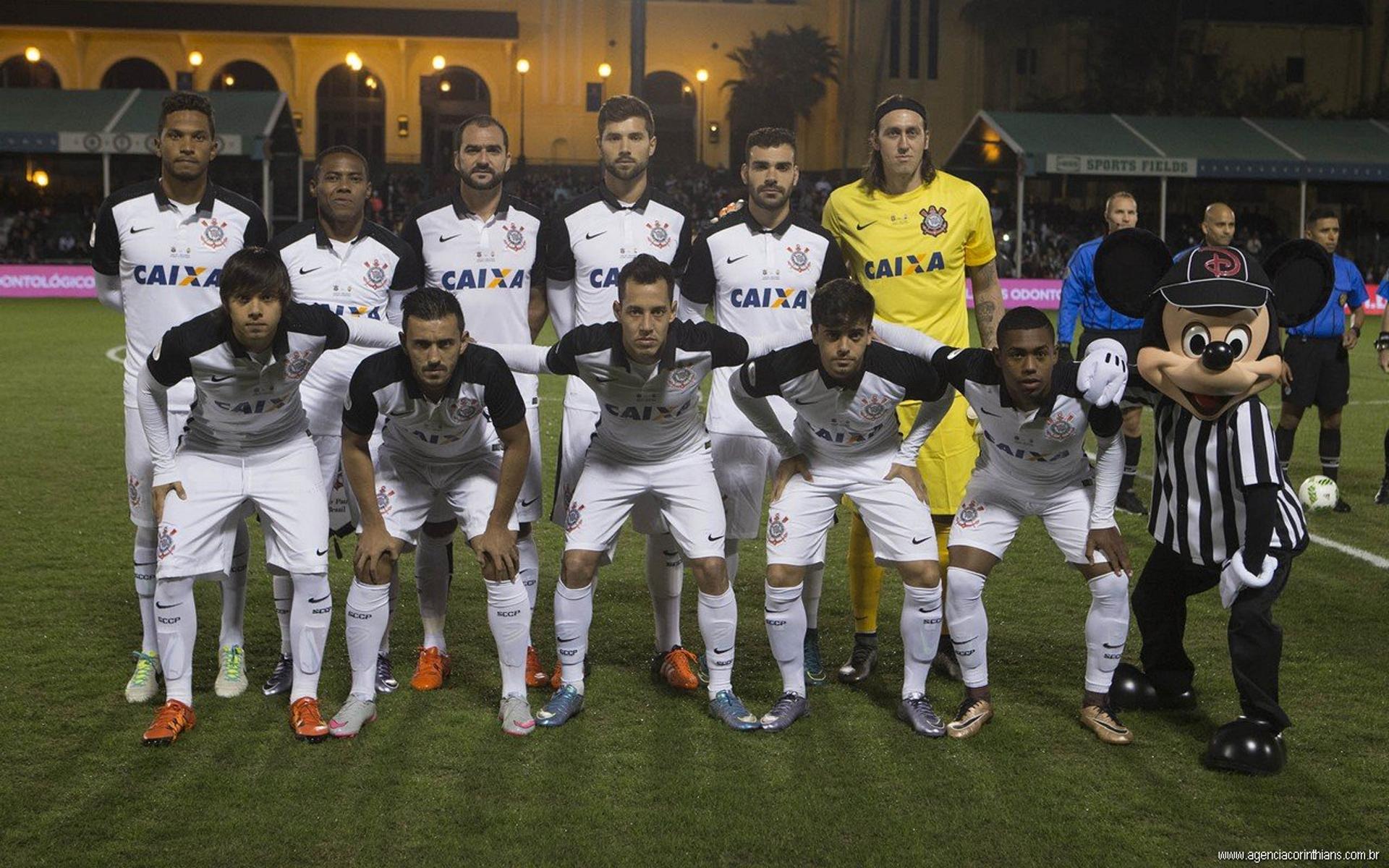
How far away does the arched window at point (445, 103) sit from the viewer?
4922cm

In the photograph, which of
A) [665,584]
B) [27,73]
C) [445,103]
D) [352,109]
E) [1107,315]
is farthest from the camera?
[445,103]

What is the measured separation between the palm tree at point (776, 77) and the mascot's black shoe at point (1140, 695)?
4545 cm

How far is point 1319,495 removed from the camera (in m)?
9.59

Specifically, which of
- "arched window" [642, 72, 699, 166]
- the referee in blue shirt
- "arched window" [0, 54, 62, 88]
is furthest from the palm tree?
the referee in blue shirt

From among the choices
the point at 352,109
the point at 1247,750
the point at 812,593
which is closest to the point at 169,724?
the point at 812,593

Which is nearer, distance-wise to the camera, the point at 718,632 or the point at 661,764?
the point at 661,764

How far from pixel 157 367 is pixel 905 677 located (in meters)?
3.04

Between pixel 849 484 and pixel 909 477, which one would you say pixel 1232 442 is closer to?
pixel 909 477

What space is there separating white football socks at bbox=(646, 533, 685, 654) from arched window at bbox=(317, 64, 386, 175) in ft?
148

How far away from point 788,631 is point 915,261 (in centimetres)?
167

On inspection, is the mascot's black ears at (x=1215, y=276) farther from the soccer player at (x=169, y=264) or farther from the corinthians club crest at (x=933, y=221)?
the soccer player at (x=169, y=264)

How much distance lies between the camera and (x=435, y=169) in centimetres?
4566

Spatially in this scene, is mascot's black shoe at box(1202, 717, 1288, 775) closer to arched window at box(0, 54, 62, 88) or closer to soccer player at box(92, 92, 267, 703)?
soccer player at box(92, 92, 267, 703)

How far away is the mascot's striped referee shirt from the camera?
5062 millimetres
